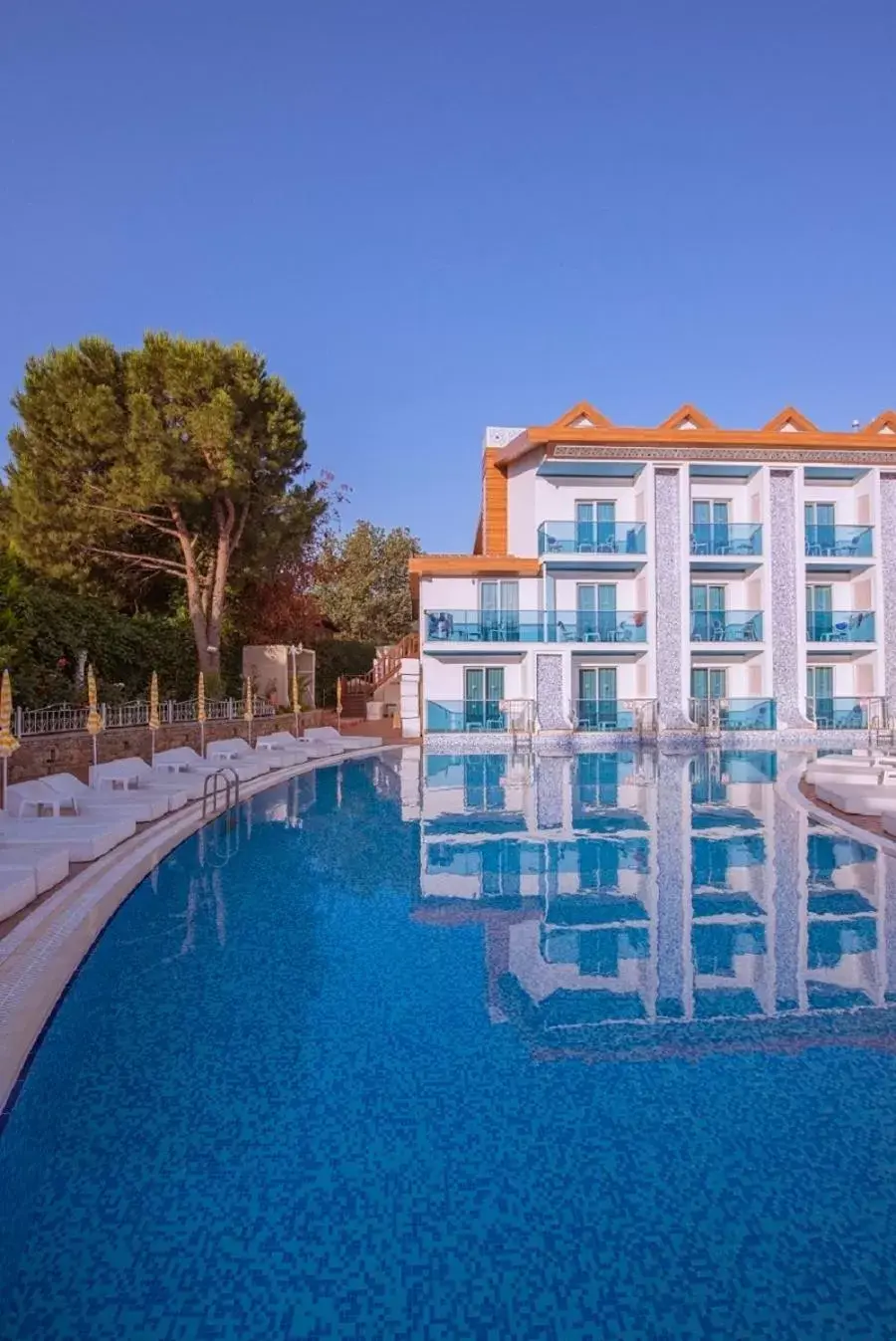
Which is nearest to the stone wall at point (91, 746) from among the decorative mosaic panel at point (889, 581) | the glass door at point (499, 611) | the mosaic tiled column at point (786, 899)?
the glass door at point (499, 611)

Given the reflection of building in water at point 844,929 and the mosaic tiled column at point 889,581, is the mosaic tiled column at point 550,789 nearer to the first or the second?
the reflection of building in water at point 844,929

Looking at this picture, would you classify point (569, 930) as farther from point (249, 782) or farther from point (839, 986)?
point (249, 782)

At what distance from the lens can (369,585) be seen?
43.7m

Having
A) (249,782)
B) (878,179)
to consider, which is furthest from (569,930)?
(878,179)

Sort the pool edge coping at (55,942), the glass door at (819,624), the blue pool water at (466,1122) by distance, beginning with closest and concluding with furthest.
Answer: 1. the blue pool water at (466,1122)
2. the pool edge coping at (55,942)
3. the glass door at (819,624)

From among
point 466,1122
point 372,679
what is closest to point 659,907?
point 466,1122

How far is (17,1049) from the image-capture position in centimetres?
408

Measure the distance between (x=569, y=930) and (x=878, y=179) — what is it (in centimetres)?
2276

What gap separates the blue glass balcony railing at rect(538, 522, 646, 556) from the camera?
25.3 m

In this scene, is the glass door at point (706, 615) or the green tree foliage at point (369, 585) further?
the green tree foliage at point (369, 585)

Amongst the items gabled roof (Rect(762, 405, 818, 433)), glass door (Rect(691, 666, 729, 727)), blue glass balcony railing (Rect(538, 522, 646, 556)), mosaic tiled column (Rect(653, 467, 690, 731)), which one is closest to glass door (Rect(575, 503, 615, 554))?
blue glass balcony railing (Rect(538, 522, 646, 556))

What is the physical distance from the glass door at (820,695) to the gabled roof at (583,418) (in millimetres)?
10154

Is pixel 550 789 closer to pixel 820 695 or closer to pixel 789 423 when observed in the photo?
pixel 820 695

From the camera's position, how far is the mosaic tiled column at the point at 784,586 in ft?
84.5
